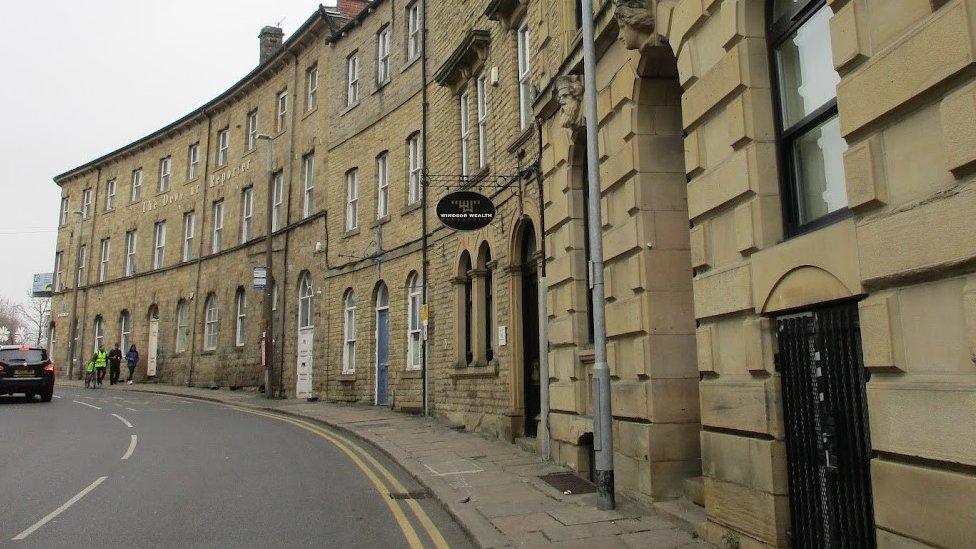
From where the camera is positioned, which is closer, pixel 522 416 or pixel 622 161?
pixel 622 161

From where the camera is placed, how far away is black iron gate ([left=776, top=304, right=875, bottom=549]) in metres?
4.35

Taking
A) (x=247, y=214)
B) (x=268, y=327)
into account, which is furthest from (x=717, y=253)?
(x=247, y=214)

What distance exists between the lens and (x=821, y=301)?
4609 millimetres

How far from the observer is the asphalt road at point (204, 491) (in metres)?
6.45

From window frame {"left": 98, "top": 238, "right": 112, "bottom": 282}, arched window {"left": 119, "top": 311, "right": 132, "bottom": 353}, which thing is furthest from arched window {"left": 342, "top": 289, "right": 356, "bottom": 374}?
window frame {"left": 98, "top": 238, "right": 112, "bottom": 282}

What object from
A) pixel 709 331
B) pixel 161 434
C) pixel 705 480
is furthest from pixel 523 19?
pixel 161 434

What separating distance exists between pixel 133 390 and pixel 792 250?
29.3 metres

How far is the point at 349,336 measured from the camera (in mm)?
20562

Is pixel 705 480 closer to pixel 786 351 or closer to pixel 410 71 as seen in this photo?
pixel 786 351

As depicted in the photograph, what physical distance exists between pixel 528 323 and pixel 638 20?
609 centimetres

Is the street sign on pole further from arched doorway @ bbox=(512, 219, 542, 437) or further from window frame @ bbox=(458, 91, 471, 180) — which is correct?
arched doorway @ bbox=(512, 219, 542, 437)

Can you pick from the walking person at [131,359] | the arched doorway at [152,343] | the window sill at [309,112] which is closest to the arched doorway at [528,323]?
the window sill at [309,112]

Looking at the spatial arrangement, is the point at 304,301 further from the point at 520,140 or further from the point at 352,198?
the point at 520,140

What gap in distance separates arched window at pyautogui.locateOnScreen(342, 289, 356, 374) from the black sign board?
882 cm
